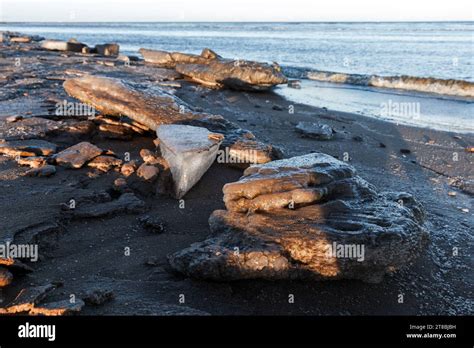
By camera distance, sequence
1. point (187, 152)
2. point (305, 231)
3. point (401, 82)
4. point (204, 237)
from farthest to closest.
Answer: point (401, 82)
point (187, 152)
point (204, 237)
point (305, 231)

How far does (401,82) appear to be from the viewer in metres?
17.5

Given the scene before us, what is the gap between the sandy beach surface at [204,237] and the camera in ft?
11.6

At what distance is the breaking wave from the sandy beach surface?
26.6 ft

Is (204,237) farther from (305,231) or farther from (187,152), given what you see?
(187,152)

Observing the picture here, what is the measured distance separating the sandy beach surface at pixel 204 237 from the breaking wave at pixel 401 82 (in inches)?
319

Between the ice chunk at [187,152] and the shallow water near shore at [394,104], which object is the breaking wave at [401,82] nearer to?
the shallow water near shore at [394,104]

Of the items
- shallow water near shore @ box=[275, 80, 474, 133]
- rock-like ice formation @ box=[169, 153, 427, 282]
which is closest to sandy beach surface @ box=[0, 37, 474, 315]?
rock-like ice formation @ box=[169, 153, 427, 282]

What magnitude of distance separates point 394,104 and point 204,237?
35.0ft

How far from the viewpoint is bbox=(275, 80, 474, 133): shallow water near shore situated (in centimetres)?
1093

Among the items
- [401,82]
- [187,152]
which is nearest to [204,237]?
[187,152]

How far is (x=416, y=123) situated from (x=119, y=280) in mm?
8837
